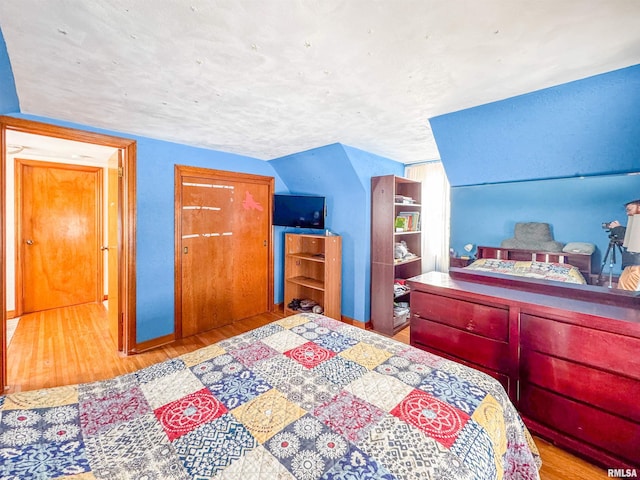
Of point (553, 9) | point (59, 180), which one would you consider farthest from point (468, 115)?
point (59, 180)

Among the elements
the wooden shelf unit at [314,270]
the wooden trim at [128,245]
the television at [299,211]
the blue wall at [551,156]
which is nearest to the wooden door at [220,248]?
the television at [299,211]

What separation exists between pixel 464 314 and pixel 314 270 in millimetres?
2325

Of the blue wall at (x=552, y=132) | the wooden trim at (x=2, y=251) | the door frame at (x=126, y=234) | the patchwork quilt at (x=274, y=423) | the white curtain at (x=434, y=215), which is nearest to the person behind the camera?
the patchwork quilt at (x=274, y=423)

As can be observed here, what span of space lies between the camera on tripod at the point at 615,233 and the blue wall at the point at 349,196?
2046 millimetres

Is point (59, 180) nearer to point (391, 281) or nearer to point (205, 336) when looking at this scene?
point (205, 336)

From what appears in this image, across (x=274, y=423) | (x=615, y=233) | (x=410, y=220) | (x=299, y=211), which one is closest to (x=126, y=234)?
(x=299, y=211)

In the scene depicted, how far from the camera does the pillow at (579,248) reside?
1.79 meters

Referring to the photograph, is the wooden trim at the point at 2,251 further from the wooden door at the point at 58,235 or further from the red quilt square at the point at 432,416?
the red quilt square at the point at 432,416

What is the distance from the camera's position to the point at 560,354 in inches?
64.0

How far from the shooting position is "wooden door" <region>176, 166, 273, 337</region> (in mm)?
3137

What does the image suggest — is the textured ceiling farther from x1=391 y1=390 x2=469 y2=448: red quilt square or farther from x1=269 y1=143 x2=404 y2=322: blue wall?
x1=391 y1=390 x2=469 y2=448: red quilt square

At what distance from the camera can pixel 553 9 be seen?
1.07 metres

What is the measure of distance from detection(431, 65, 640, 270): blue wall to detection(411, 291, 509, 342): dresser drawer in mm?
572

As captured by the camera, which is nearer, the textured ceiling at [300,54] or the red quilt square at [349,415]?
the red quilt square at [349,415]
